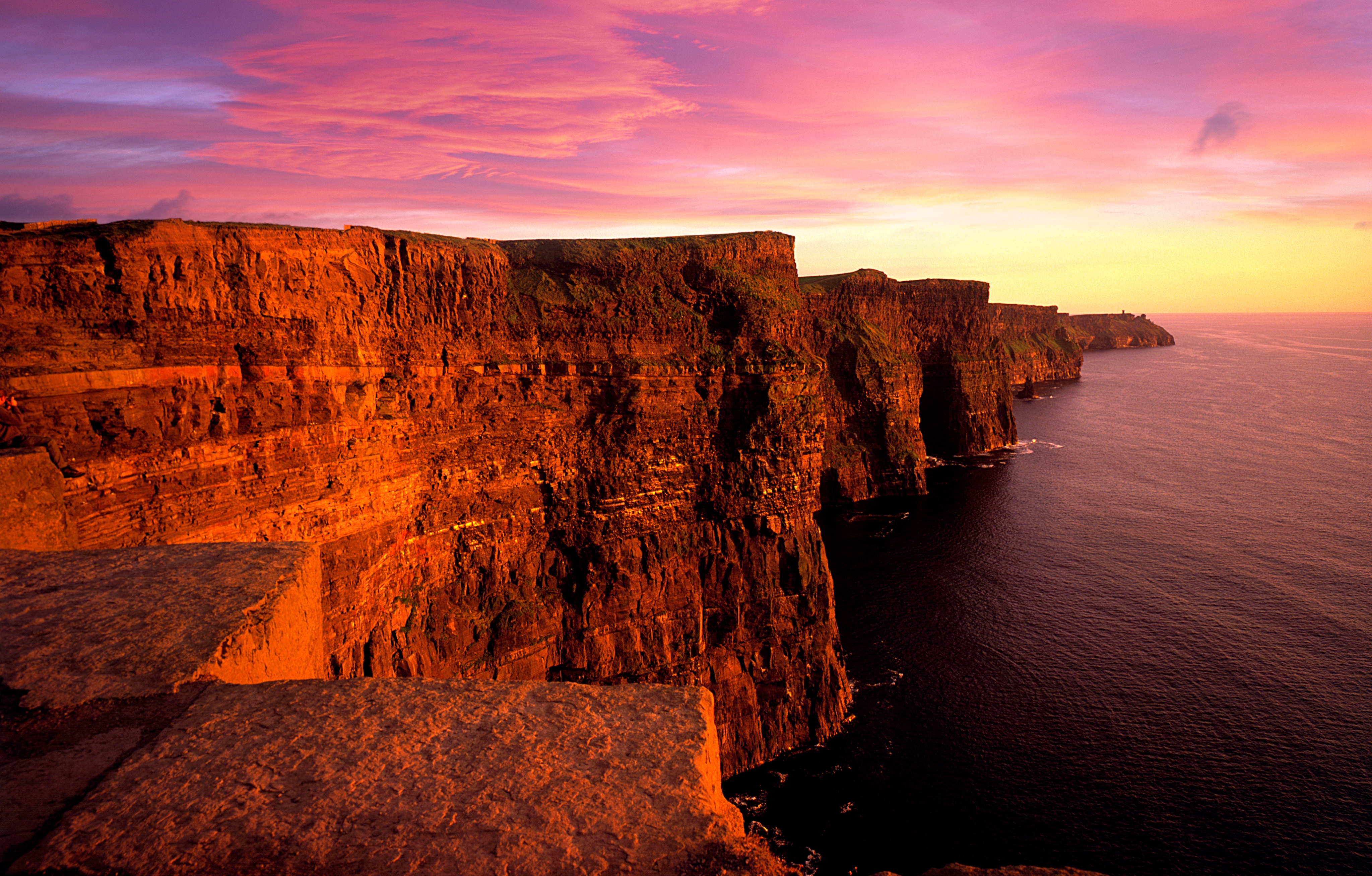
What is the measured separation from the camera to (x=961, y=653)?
47406mm

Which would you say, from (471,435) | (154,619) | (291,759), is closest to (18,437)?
(154,619)

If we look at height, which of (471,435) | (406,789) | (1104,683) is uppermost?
(406,789)

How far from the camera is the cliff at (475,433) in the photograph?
60.6ft

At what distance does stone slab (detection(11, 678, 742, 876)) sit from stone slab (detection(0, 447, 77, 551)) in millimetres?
8798

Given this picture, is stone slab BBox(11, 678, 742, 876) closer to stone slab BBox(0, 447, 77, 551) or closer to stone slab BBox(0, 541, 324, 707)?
stone slab BBox(0, 541, 324, 707)

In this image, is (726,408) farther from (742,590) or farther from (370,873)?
(370,873)

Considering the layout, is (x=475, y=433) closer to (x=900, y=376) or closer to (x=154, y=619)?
(x=154, y=619)

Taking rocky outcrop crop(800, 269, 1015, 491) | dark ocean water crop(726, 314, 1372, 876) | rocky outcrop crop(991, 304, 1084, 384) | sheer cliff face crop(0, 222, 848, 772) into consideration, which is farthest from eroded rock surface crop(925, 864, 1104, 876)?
rocky outcrop crop(991, 304, 1084, 384)

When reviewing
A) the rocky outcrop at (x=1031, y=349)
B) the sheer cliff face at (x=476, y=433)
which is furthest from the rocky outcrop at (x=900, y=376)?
the rocky outcrop at (x=1031, y=349)

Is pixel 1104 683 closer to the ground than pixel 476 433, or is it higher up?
closer to the ground

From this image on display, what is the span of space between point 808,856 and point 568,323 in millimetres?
27189

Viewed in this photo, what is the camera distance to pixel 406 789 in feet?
15.5

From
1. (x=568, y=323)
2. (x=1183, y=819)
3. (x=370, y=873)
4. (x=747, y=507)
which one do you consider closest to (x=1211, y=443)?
(x=1183, y=819)

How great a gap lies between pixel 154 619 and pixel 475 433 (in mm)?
23294
